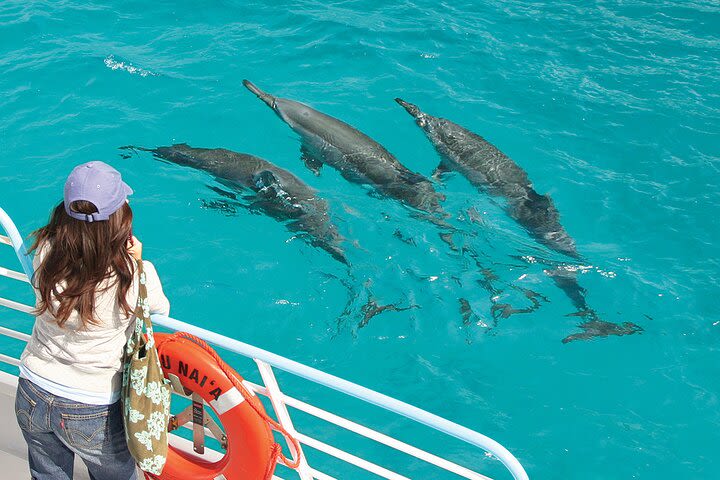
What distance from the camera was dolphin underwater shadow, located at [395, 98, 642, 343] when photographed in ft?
25.7

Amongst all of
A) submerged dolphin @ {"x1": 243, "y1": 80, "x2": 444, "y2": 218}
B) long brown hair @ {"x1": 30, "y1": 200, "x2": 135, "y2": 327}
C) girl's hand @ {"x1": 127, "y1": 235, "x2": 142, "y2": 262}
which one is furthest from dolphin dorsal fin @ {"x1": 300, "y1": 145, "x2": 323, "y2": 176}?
long brown hair @ {"x1": 30, "y1": 200, "x2": 135, "y2": 327}

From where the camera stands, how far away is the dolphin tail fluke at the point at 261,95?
10.4m

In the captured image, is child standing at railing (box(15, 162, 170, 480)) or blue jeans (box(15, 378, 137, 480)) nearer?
child standing at railing (box(15, 162, 170, 480))

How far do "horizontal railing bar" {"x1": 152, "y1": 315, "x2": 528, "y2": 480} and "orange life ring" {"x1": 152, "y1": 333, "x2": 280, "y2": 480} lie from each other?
3.3 inches

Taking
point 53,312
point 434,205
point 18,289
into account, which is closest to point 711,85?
point 434,205

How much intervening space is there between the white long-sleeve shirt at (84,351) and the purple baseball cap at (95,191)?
1.11 ft

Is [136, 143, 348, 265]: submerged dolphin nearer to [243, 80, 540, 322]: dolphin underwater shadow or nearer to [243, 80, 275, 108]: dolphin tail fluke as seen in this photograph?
[243, 80, 540, 322]: dolphin underwater shadow

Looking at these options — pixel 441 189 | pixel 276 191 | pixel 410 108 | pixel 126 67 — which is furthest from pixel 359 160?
pixel 126 67

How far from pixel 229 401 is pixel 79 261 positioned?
3.24ft

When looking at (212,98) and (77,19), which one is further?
(77,19)

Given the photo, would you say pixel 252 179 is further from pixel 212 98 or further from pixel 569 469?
pixel 569 469

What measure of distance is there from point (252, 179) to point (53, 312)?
18.5 ft

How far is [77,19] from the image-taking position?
1260cm

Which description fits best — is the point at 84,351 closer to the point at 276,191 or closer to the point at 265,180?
the point at 276,191
